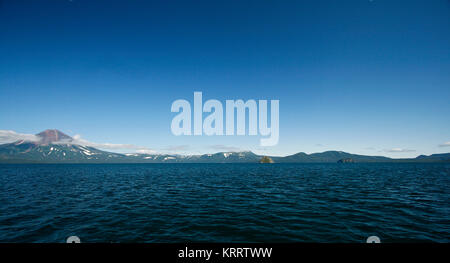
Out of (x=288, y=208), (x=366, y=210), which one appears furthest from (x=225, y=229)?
(x=366, y=210)

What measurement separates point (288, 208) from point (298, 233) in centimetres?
653

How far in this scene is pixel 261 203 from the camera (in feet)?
70.3

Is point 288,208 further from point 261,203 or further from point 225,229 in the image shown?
point 225,229

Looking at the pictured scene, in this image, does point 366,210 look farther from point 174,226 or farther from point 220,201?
point 174,226

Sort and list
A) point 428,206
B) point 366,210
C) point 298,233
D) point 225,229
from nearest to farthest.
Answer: point 298,233 < point 225,229 < point 366,210 < point 428,206

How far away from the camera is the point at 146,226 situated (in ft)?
47.0
